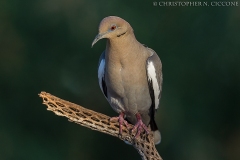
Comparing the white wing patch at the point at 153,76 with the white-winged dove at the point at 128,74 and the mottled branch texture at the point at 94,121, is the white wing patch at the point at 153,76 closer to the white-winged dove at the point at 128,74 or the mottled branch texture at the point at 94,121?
the white-winged dove at the point at 128,74

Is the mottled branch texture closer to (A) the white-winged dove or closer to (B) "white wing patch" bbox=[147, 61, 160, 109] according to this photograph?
(A) the white-winged dove

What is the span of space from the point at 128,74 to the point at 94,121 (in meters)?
0.41

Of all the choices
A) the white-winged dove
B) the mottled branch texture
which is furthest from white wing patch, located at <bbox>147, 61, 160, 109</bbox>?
the mottled branch texture

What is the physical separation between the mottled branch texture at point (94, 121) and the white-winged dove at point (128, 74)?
1.9 inches

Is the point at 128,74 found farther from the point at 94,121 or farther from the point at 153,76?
the point at 94,121

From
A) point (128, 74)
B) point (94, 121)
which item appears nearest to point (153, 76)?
point (128, 74)

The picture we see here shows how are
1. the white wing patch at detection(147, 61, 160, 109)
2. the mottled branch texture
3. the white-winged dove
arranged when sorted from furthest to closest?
the white wing patch at detection(147, 61, 160, 109) < the white-winged dove < the mottled branch texture

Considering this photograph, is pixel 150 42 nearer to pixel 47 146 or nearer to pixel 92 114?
pixel 47 146

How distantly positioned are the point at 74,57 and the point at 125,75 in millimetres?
1267

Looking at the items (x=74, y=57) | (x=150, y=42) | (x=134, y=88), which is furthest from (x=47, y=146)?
(x=134, y=88)

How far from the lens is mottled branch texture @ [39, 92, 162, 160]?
2.38m

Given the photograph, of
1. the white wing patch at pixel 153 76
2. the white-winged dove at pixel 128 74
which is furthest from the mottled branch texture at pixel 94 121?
the white wing patch at pixel 153 76

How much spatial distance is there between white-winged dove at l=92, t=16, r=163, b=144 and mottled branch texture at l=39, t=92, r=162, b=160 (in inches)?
1.9

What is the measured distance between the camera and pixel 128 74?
9.18 ft
